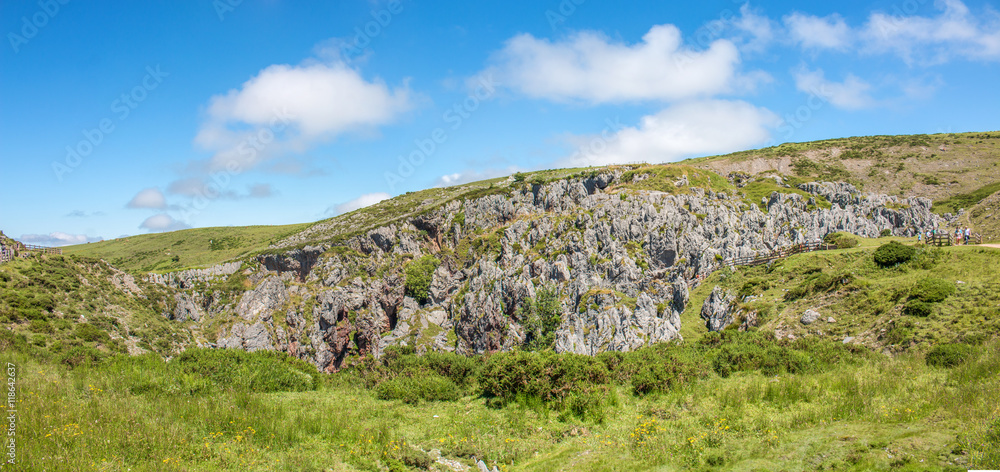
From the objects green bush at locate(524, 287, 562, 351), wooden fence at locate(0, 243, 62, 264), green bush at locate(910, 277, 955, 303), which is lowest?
green bush at locate(524, 287, 562, 351)

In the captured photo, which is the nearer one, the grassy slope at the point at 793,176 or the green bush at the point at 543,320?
the green bush at the point at 543,320

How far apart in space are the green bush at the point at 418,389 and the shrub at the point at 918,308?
21.6m

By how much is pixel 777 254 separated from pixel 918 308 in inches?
1235

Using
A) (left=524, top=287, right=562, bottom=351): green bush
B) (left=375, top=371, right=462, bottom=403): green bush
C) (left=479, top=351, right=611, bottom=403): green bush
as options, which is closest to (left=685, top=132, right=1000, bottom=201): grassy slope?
(left=524, top=287, right=562, bottom=351): green bush

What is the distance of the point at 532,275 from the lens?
227ft

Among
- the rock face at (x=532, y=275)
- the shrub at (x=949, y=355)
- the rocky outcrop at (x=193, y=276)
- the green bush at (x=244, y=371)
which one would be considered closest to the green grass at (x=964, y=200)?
the rock face at (x=532, y=275)

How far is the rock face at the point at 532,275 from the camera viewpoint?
204 feet

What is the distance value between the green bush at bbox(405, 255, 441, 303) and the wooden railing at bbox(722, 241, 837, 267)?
46.6m

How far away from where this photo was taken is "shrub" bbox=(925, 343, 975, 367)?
559 inches

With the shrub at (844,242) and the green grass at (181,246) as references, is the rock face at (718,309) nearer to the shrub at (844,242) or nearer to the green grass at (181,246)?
the shrub at (844,242)

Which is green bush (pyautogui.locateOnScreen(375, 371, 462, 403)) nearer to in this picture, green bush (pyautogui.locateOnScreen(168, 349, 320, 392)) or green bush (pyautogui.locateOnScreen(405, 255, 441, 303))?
green bush (pyautogui.locateOnScreen(168, 349, 320, 392))

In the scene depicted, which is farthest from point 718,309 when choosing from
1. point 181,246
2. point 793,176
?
point 181,246

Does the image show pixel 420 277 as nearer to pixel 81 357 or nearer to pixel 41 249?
pixel 41 249

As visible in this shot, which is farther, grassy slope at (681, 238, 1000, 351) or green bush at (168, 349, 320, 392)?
grassy slope at (681, 238, 1000, 351)
